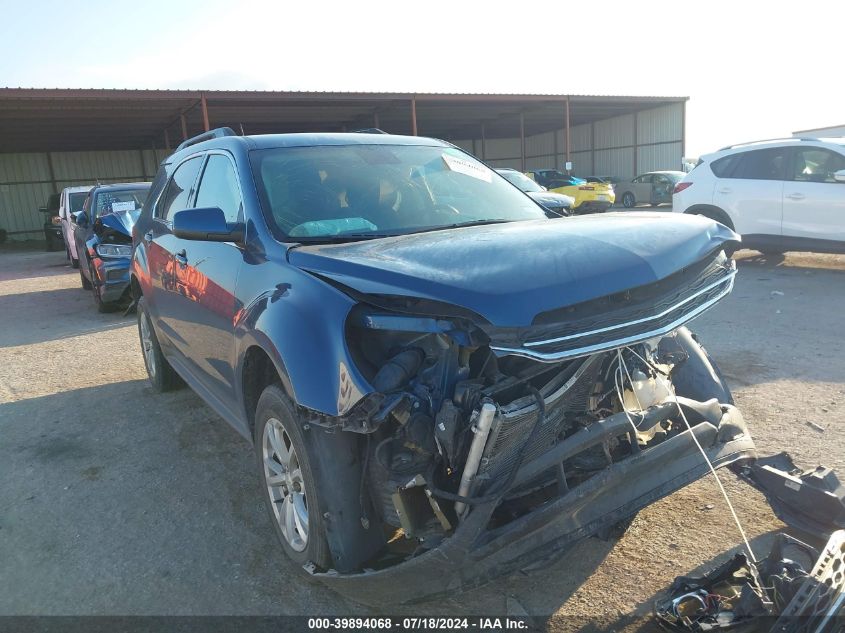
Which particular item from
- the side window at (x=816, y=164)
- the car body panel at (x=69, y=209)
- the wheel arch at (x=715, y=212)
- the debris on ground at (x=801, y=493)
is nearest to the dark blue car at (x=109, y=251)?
the car body panel at (x=69, y=209)

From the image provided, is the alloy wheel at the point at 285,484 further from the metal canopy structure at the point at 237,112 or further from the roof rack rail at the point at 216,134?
the metal canopy structure at the point at 237,112

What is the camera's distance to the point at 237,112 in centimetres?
2573

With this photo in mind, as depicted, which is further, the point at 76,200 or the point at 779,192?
the point at 76,200

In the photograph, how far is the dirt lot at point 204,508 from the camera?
2711 millimetres

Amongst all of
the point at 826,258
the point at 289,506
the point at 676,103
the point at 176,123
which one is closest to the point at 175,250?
the point at 289,506

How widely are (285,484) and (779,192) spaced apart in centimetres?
877

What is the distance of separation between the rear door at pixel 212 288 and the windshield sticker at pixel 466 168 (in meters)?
1.26

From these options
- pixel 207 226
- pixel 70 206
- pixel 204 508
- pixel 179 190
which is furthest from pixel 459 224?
pixel 70 206

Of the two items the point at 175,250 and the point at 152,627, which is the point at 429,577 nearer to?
the point at 152,627

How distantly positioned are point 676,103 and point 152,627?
34.8 meters

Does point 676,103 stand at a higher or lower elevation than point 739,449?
higher

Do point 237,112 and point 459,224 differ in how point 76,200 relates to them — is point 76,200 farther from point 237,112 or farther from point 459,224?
point 459,224

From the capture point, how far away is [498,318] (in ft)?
6.91

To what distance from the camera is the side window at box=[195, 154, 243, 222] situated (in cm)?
344
